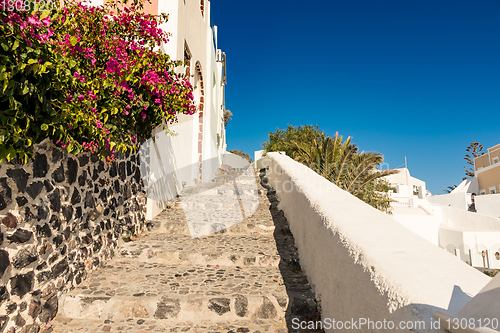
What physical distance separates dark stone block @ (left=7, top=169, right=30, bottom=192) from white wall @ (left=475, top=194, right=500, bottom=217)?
83.3ft

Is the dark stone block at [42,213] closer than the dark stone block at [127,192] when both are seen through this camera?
Yes

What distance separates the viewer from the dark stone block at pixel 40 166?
2.32 metres

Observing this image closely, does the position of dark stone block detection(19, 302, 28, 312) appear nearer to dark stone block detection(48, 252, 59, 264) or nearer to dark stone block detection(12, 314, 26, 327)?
dark stone block detection(12, 314, 26, 327)

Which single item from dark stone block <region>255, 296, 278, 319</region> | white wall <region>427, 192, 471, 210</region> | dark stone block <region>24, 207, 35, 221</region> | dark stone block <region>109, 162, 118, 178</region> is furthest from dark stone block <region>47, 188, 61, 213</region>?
white wall <region>427, 192, 471, 210</region>

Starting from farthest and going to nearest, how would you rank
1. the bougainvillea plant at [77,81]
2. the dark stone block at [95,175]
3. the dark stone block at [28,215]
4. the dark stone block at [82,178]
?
the dark stone block at [95,175], the dark stone block at [82,178], the dark stone block at [28,215], the bougainvillea plant at [77,81]

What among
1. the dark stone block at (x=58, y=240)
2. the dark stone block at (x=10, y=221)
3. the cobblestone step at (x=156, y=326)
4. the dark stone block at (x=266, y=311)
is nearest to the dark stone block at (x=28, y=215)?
the dark stone block at (x=10, y=221)

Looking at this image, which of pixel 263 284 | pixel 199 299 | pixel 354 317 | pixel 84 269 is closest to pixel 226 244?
pixel 263 284

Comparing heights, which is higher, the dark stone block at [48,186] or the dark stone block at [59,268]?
the dark stone block at [48,186]

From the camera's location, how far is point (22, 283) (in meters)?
2.16

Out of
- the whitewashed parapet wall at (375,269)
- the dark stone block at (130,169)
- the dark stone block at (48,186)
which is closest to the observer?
the whitewashed parapet wall at (375,269)

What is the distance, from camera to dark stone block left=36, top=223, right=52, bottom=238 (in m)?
2.34

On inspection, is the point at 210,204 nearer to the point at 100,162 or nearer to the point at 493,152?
the point at 100,162

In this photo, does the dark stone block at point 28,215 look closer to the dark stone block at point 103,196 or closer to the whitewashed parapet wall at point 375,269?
the dark stone block at point 103,196

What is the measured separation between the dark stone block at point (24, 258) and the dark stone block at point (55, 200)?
0.41 metres
